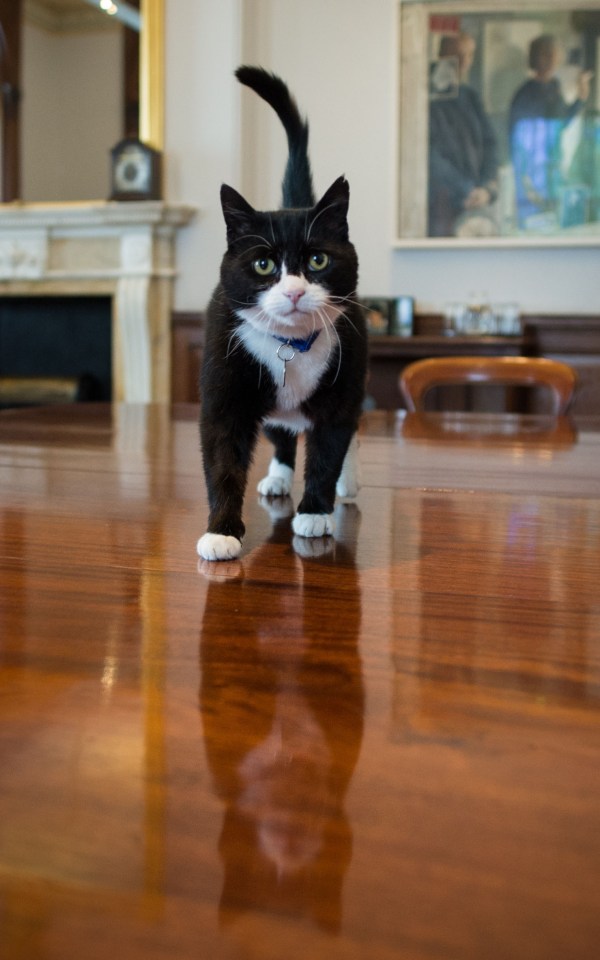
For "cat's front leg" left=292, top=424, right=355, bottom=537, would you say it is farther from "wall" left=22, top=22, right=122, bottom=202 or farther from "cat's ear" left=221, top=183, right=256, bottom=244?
"wall" left=22, top=22, right=122, bottom=202

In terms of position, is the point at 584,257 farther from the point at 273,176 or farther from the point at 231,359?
the point at 231,359

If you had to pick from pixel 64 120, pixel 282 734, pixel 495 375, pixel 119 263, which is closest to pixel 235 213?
pixel 282 734

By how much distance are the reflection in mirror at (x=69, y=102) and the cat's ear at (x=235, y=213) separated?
342cm

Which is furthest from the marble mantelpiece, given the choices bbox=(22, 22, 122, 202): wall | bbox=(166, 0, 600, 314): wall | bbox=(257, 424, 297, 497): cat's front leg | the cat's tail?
bbox=(257, 424, 297, 497): cat's front leg

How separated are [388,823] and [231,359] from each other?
0.50 meters

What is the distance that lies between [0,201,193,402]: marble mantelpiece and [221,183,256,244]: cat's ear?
3083 millimetres

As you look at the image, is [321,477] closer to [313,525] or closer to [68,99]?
[313,525]

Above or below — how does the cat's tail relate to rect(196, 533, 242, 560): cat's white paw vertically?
above

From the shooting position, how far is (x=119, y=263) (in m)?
3.81

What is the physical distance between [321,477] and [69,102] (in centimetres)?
392

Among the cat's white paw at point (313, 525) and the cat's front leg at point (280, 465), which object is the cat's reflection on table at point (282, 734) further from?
the cat's front leg at point (280, 465)

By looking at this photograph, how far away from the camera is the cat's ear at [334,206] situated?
2.32 feet

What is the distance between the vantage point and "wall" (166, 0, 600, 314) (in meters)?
3.62

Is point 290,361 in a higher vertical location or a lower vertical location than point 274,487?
higher
